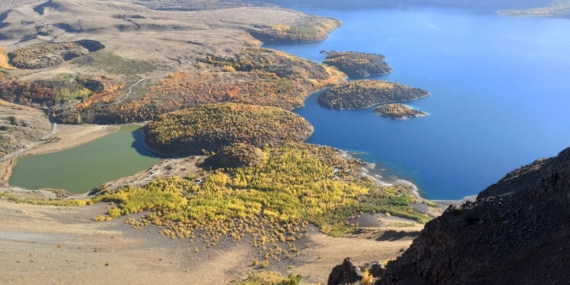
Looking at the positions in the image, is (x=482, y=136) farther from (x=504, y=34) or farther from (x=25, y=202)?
(x=504, y=34)

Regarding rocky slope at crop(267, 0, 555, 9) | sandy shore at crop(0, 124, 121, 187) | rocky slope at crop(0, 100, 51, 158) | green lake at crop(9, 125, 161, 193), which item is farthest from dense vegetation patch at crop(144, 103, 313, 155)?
rocky slope at crop(267, 0, 555, 9)

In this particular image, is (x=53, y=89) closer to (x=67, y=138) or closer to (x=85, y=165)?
(x=67, y=138)

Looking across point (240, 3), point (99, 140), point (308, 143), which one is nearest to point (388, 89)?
point (308, 143)

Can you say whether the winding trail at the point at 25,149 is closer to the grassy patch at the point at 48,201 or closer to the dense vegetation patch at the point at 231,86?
the dense vegetation patch at the point at 231,86

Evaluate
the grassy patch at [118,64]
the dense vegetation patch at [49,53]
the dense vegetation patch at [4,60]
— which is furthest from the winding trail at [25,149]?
the dense vegetation patch at [4,60]

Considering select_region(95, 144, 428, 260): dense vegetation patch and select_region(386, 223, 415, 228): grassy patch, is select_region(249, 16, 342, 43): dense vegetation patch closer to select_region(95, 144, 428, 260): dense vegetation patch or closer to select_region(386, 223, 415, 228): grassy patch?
select_region(95, 144, 428, 260): dense vegetation patch

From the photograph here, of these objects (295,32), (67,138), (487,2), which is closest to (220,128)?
(67,138)
